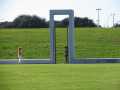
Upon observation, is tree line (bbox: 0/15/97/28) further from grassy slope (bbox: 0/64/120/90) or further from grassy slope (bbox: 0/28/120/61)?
grassy slope (bbox: 0/28/120/61)

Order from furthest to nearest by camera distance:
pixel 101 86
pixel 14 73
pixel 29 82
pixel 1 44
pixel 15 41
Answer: pixel 15 41 < pixel 1 44 < pixel 14 73 < pixel 29 82 < pixel 101 86

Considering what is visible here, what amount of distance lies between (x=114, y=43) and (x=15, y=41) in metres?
8.05

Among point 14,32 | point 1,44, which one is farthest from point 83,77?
point 14,32

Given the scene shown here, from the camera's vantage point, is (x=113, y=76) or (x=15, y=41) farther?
(x=15, y=41)

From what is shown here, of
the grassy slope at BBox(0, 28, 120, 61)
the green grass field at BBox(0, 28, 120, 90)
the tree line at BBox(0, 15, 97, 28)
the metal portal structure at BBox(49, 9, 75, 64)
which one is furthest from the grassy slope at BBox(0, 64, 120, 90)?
the grassy slope at BBox(0, 28, 120, 61)

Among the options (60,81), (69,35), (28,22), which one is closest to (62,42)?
(69,35)

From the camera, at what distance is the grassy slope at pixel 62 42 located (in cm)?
3091

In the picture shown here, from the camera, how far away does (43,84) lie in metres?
11.2

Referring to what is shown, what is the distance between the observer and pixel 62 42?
114ft

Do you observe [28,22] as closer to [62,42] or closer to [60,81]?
[60,81]

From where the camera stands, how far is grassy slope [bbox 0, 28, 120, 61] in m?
30.9

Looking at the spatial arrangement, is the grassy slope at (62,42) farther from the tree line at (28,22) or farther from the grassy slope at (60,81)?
the grassy slope at (60,81)

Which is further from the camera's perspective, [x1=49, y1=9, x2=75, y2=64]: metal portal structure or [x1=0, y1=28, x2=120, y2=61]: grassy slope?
[x1=0, y1=28, x2=120, y2=61]: grassy slope

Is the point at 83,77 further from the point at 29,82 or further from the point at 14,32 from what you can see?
the point at 14,32
